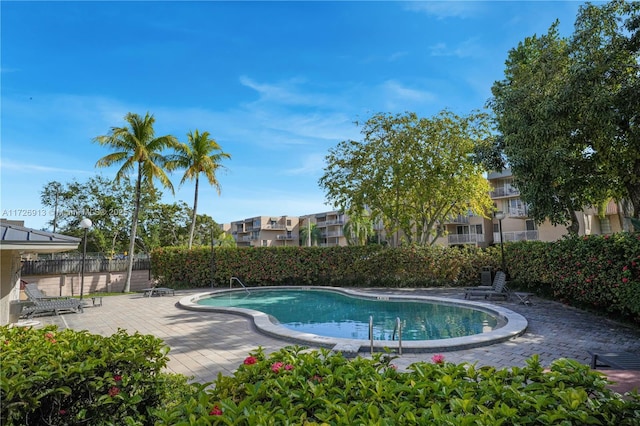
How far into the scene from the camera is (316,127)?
16.8 meters

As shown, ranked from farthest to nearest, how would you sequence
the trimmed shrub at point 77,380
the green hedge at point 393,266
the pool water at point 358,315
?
the green hedge at point 393,266, the pool water at point 358,315, the trimmed shrub at point 77,380

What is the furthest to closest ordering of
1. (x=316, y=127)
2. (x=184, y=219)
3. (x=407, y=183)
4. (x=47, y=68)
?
(x=184, y=219) → (x=407, y=183) → (x=316, y=127) → (x=47, y=68)

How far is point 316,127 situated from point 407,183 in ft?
19.4

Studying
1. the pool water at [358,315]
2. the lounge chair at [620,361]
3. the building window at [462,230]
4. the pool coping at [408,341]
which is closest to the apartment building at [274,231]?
the building window at [462,230]

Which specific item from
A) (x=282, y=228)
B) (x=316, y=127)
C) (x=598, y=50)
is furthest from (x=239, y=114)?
(x=282, y=228)

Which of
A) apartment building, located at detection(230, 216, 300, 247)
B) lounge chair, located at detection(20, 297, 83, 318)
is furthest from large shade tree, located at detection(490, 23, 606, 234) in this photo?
apartment building, located at detection(230, 216, 300, 247)

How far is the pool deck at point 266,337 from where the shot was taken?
5.93m

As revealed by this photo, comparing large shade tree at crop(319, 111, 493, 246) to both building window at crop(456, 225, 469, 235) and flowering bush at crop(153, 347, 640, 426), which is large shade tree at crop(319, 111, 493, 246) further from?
building window at crop(456, 225, 469, 235)

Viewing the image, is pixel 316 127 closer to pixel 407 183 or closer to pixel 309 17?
pixel 407 183

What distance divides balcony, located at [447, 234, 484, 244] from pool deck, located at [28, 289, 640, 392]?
1075 inches

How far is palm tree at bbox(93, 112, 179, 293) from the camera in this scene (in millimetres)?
18766

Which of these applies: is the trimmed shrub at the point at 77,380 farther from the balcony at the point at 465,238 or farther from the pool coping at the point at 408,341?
the balcony at the point at 465,238

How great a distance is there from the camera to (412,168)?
1886 cm

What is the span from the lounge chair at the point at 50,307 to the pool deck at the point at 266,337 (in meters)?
0.29
